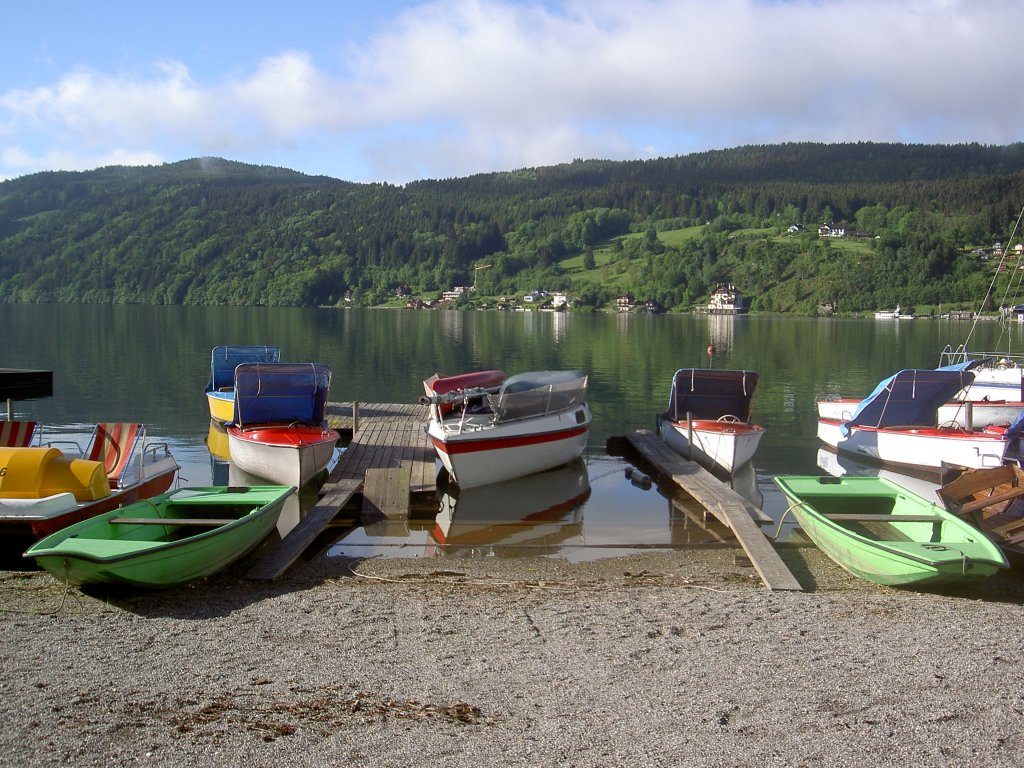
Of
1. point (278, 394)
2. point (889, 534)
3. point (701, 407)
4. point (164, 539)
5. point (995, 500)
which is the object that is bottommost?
point (889, 534)

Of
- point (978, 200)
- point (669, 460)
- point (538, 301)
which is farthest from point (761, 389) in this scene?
point (978, 200)

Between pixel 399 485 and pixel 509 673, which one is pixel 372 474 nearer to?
pixel 399 485

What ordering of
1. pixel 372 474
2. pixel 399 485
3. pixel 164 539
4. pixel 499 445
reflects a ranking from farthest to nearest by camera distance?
pixel 499 445 < pixel 372 474 < pixel 399 485 < pixel 164 539

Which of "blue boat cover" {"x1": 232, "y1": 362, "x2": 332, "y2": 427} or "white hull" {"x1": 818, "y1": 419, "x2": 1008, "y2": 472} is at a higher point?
"blue boat cover" {"x1": 232, "y1": 362, "x2": 332, "y2": 427}

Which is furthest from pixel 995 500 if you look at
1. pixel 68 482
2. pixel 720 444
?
pixel 68 482

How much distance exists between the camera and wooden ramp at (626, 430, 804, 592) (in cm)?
1201

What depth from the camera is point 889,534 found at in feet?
47.2

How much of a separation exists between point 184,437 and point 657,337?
6164 cm

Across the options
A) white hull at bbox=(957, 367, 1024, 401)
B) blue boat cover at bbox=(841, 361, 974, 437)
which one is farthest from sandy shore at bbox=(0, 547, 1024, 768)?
white hull at bbox=(957, 367, 1024, 401)

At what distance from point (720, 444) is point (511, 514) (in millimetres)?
6073

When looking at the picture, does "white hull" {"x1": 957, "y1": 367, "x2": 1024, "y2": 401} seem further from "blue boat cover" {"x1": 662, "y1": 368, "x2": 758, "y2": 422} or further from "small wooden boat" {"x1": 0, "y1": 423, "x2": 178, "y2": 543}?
"small wooden boat" {"x1": 0, "y1": 423, "x2": 178, "y2": 543}

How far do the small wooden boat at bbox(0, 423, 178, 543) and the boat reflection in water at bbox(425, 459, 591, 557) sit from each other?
5153 millimetres

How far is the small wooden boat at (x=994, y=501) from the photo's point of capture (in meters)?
12.7

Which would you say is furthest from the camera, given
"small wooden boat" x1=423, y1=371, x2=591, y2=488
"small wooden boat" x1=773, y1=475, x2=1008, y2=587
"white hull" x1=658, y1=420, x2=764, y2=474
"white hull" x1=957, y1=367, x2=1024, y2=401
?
"white hull" x1=957, y1=367, x2=1024, y2=401
